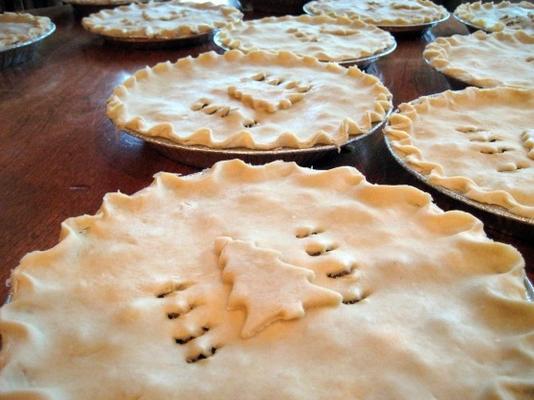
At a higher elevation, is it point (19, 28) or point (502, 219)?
point (19, 28)

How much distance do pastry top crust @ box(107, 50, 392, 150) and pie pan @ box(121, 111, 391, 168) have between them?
0.05ft

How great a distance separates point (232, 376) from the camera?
2.62 ft

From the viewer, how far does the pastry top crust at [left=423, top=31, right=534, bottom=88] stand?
2.01m

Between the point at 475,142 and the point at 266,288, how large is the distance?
A: 3.10 ft

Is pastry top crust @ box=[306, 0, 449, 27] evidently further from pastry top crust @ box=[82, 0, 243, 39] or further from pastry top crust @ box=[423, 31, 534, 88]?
pastry top crust @ box=[82, 0, 243, 39]

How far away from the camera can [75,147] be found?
176 centimetres

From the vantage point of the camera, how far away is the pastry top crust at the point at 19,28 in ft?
7.93

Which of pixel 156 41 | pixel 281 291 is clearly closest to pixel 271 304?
pixel 281 291

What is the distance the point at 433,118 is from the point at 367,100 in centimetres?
23

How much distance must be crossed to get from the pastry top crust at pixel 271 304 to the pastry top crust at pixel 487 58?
3.51 feet

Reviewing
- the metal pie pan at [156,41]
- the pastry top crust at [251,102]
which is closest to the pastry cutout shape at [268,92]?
the pastry top crust at [251,102]

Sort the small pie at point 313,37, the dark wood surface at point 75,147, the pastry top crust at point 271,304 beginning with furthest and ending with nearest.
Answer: the small pie at point 313,37, the dark wood surface at point 75,147, the pastry top crust at point 271,304

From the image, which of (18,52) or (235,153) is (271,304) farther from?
(18,52)

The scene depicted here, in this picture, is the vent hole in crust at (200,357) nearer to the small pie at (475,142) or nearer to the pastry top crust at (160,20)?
the small pie at (475,142)
